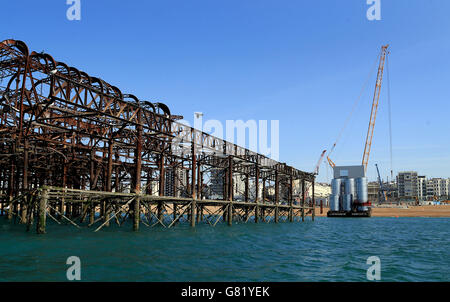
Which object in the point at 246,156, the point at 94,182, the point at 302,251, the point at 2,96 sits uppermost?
the point at 2,96

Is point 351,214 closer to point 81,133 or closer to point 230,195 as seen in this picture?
point 230,195

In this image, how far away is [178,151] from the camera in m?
48.8

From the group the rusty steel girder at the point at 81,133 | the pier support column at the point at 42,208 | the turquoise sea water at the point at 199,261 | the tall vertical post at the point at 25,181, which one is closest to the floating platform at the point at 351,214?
the rusty steel girder at the point at 81,133

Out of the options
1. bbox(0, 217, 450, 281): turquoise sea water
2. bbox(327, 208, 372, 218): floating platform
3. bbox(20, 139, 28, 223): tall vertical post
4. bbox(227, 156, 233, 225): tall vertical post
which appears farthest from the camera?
bbox(327, 208, 372, 218): floating platform

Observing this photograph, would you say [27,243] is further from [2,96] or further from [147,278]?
[2,96]

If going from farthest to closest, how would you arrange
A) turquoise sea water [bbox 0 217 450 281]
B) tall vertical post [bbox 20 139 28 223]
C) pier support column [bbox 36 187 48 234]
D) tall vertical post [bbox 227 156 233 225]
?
tall vertical post [bbox 227 156 233 225] < tall vertical post [bbox 20 139 28 223] < pier support column [bbox 36 187 48 234] < turquoise sea water [bbox 0 217 450 281]

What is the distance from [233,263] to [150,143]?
98.5 ft

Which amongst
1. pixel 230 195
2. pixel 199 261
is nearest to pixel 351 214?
pixel 230 195

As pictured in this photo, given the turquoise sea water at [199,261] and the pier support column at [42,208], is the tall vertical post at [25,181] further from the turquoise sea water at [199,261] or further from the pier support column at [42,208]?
the turquoise sea water at [199,261]

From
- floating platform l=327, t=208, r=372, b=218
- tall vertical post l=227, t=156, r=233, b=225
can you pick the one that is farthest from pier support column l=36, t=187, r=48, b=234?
floating platform l=327, t=208, r=372, b=218

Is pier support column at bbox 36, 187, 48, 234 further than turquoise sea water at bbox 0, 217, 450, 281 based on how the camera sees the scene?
Yes

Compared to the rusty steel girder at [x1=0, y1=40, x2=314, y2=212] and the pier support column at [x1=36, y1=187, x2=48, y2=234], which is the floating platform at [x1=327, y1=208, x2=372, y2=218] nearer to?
the rusty steel girder at [x1=0, y1=40, x2=314, y2=212]
